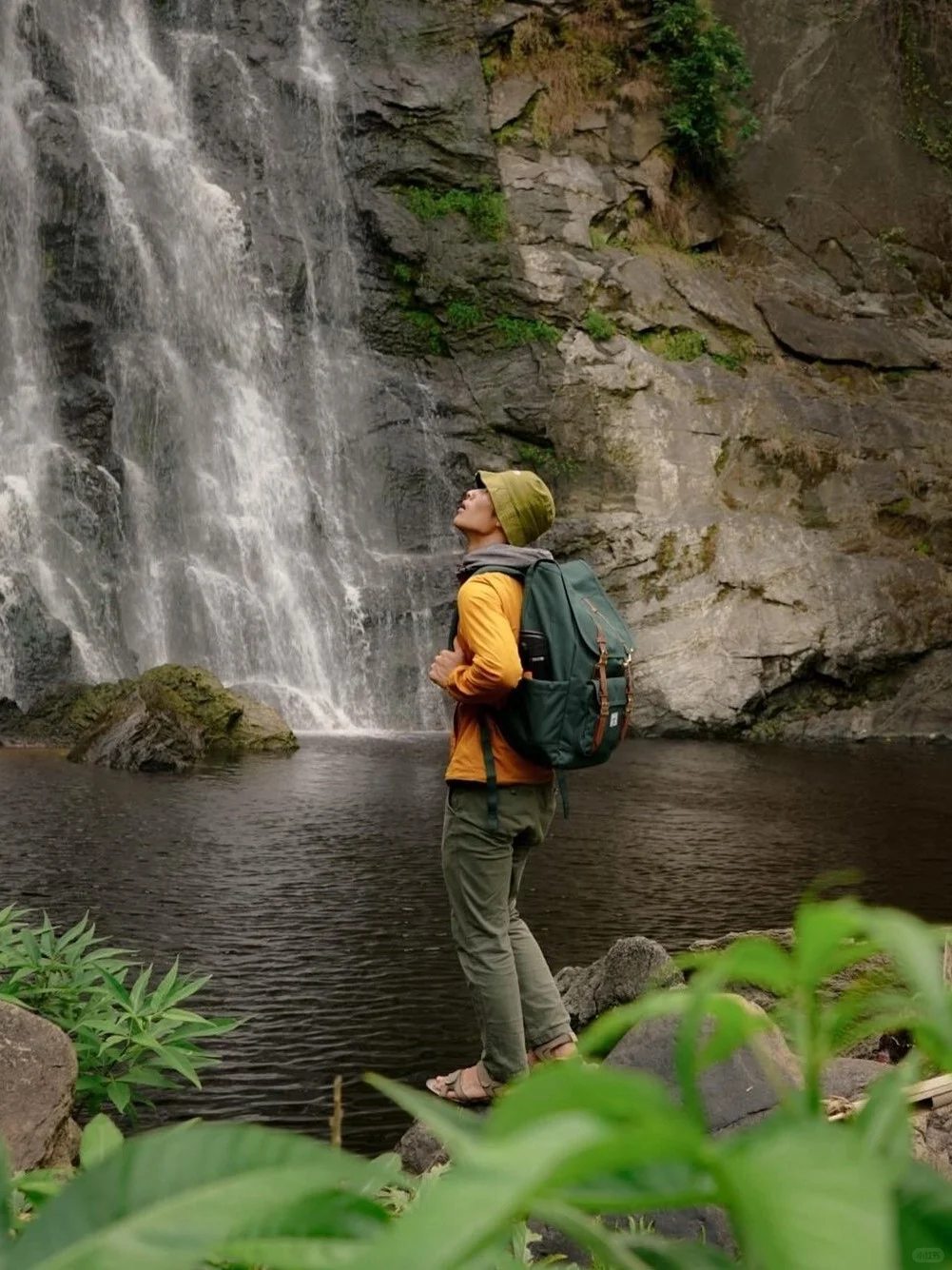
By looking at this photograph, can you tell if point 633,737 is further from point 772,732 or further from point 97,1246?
point 97,1246

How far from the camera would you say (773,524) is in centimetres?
2217

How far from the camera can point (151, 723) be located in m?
15.2

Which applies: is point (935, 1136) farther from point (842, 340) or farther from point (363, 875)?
point (842, 340)

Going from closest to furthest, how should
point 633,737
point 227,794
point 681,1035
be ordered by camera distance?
point 681,1035 → point 227,794 → point 633,737

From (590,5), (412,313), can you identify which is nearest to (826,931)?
(412,313)

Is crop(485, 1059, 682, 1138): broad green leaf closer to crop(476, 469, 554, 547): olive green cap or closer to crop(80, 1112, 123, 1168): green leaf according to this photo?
crop(80, 1112, 123, 1168): green leaf

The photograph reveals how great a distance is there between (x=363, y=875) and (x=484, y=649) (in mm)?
5342

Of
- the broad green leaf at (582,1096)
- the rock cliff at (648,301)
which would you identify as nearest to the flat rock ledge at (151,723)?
→ the rock cliff at (648,301)

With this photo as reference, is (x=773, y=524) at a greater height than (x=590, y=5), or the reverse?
(x=590, y=5)

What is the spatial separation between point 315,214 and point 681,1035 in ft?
87.4

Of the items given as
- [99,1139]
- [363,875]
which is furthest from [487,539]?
[363,875]

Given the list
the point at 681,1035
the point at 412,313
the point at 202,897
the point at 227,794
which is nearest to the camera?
the point at 681,1035

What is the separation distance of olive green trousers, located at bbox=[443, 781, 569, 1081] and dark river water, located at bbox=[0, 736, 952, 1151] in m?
0.68

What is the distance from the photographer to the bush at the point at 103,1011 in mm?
3256
